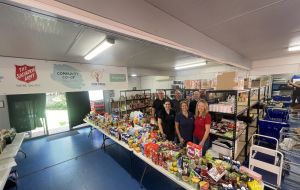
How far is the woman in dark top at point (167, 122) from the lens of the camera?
2.95 metres

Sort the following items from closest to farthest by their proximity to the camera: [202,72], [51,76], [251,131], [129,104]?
[51,76]
[251,131]
[129,104]
[202,72]

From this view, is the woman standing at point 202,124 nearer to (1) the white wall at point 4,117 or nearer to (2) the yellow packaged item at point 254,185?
(2) the yellow packaged item at point 254,185

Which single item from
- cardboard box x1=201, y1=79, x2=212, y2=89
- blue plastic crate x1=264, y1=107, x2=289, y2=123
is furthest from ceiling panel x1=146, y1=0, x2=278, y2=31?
blue plastic crate x1=264, y1=107, x2=289, y2=123

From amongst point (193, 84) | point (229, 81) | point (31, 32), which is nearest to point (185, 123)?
point (229, 81)

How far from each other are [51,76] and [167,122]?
3085 millimetres

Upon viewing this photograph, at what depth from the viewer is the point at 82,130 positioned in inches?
244

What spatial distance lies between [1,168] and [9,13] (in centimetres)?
234

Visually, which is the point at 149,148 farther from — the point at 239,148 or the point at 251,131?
the point at 251,131

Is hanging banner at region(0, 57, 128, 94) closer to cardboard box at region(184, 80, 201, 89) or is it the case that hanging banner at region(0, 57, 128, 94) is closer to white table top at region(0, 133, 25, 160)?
white table top at region(0, 133, 25, 160)

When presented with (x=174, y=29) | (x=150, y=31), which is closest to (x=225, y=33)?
(x=174, y=29)

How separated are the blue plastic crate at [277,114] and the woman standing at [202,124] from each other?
3171 millimetres

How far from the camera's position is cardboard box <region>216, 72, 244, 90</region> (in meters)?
2.38

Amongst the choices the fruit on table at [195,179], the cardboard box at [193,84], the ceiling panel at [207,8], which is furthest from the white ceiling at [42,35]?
the cardboard box at [193,84]

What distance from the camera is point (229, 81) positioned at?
2457 millimetres
